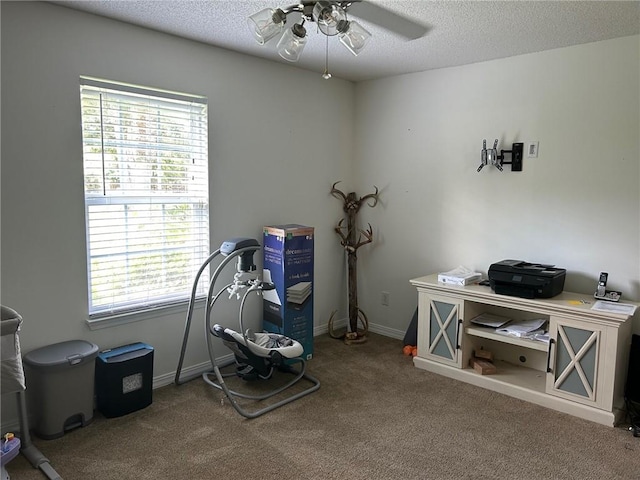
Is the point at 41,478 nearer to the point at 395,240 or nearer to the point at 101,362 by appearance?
the point at 101,362

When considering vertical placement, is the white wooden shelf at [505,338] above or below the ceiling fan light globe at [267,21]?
below

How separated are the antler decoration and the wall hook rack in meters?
1.10

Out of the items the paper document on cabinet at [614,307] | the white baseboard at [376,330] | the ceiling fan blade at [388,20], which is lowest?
the white baseboard at [376,330]

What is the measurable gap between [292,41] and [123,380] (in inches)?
86.0

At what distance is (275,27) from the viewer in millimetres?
2225

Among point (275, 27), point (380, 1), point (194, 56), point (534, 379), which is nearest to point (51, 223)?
point (194, 56)

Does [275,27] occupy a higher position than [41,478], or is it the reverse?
[275,27]

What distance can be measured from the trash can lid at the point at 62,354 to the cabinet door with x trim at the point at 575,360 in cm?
281

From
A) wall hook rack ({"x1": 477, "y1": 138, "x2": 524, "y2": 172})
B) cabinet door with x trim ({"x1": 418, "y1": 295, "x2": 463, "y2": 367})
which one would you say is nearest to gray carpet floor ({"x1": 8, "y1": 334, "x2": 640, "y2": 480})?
cabinet door with x trim ({"x1": 418, "y1": 295, "x2": 463, "y2": 367})

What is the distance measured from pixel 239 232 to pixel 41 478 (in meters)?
1.98

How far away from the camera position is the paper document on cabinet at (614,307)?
8.98 ft

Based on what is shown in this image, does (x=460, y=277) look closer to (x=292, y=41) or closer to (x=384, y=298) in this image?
(x=384, y=298)

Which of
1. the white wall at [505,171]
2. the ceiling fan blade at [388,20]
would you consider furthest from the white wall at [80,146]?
the ceiling fan blade at [388,20]

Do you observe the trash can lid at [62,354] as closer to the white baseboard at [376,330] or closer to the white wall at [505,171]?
the white baseboard at [376,330]
